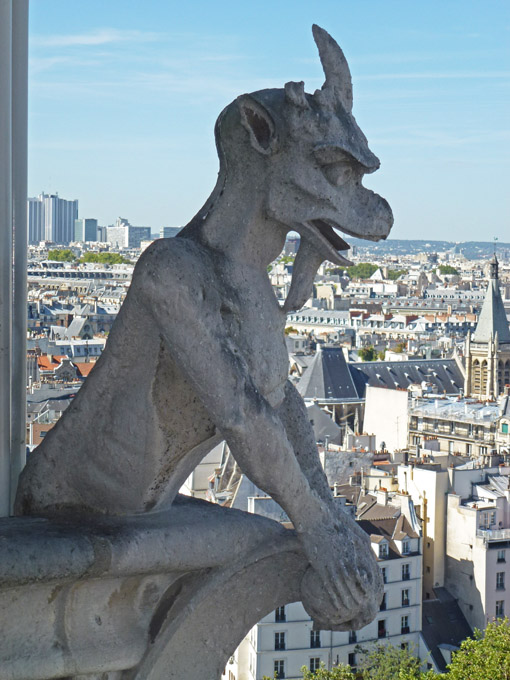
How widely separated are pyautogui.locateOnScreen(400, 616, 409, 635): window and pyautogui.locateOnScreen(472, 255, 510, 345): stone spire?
90.0 feet

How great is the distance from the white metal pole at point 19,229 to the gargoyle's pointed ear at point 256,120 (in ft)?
1.48

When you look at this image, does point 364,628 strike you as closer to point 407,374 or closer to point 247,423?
point 247,423

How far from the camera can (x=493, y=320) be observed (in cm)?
4522

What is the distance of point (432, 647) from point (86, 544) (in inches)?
643

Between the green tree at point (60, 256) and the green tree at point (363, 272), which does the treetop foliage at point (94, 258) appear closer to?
the green tree at point (60, 256)

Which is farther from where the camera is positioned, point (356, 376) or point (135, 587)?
point (356, 376)

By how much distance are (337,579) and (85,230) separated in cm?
16995

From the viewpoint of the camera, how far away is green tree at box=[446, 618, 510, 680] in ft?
43.2

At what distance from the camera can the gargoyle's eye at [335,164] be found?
6.84ft

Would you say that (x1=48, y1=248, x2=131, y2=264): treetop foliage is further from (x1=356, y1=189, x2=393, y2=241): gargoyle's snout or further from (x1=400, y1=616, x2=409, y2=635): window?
(x1=356, y1=189, x2=393, y2=241): gargoyle's snout

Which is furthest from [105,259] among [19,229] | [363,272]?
[19,229]

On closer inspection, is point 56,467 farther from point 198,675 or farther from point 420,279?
point 420,279

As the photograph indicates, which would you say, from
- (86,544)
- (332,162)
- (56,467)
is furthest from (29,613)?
(332,162)

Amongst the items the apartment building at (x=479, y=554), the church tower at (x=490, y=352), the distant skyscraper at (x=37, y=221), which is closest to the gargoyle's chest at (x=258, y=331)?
the apartment building at (x=479, y=554)
